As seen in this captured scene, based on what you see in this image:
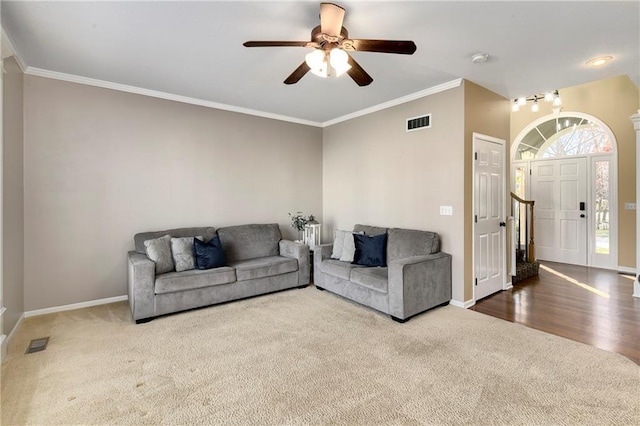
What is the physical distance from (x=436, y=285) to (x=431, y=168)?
147 centimetres

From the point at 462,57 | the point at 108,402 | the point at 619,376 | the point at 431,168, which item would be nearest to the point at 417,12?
the point at 462,57

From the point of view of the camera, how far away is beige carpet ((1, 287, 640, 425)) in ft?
6.12

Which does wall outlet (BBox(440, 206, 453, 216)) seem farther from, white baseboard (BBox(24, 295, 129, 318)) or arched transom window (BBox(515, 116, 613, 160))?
white baseboard (BBox(24, 295, 129, 318))

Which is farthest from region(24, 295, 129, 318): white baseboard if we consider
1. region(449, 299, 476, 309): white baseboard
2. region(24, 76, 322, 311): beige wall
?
region(449, 299, 476, 309): white baseboard

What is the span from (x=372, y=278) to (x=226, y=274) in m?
1.75

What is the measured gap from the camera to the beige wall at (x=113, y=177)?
3422 millimetres

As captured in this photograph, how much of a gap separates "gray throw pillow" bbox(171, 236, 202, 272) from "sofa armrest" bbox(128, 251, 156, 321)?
36cm

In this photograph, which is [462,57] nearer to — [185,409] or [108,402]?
[185,409]

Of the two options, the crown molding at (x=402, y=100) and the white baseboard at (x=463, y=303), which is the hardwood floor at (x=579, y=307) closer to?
the white baseboard at (x=463, y=303)

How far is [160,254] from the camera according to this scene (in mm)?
3529

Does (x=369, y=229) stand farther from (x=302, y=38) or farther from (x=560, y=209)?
(x=560, y=209)

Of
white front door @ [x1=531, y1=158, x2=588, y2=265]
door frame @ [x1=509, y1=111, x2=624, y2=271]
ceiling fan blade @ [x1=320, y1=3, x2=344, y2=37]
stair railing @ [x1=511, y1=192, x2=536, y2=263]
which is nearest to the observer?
ceiling fan blade @ [x1=320, y1=3, x2=344, y2=37]

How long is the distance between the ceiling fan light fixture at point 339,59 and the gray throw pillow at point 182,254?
2712 mm

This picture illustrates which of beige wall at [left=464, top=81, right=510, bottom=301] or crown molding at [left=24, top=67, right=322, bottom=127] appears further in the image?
beige wall at [left=464, top=81, right=510, bottom=301]
